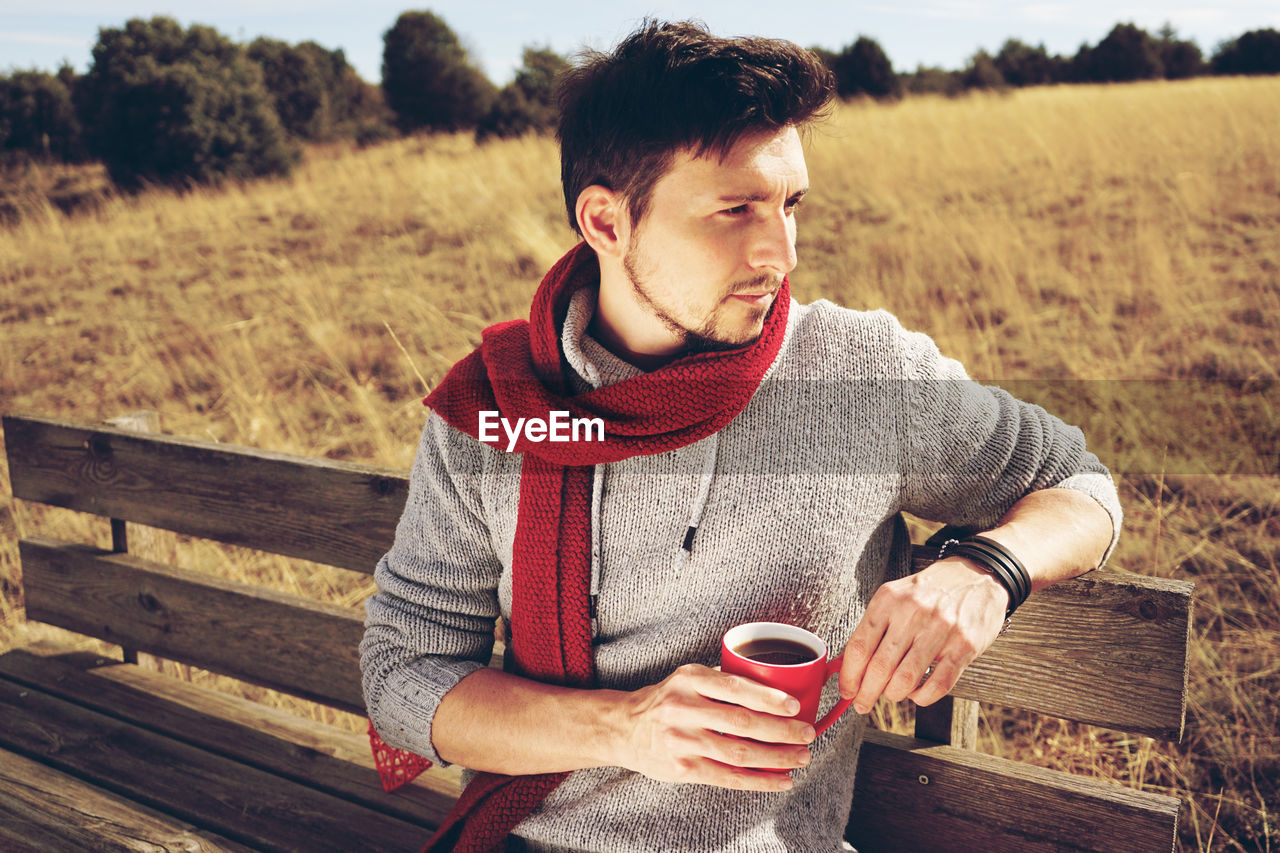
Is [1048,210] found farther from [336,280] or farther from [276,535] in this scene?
[276,535]

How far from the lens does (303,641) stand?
213cm

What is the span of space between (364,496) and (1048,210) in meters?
6.61

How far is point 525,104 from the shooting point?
47.2 ft

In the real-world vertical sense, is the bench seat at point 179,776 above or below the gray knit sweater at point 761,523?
below

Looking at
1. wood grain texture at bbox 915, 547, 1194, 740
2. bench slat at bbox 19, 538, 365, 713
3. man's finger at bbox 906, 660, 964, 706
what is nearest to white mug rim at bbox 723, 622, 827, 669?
man's finger at bbox 906, 660, 964, 706

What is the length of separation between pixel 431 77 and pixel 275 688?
15833 mm

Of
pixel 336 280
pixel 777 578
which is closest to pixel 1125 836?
pixel 777 578

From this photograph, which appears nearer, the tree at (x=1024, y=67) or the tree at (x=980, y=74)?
the tree at (x=980, y=74)

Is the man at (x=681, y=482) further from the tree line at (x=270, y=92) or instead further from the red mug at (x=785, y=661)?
the tree line at (x=270, y=92)

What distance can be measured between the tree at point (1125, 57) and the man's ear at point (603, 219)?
30273mm

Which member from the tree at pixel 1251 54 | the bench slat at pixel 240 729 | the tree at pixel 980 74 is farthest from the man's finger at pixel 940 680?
the tree at pixel 1251 54

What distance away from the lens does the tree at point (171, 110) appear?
11992 millimetres

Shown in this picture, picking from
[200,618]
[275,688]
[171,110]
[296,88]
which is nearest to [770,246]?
[275,688]

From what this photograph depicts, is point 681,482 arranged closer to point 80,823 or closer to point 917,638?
point 917,638
